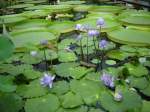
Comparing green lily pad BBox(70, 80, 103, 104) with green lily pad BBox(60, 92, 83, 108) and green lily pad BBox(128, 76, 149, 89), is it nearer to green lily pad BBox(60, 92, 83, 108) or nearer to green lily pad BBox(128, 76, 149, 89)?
green lily pad BBox(60, 92, 83, 108)

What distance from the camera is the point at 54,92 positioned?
1815 millimetres

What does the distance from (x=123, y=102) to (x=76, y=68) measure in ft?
2.13

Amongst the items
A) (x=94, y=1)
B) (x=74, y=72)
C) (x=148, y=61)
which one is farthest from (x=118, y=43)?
(x=94, y=1)

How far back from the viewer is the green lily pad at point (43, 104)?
1.62 meters

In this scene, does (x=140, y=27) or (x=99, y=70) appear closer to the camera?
(x=99, y=70)

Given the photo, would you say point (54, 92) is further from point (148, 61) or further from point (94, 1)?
point (94, 1)

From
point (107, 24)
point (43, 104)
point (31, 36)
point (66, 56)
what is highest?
point (107, 24)

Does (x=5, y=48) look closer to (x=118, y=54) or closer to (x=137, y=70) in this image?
(x=137, y=70)

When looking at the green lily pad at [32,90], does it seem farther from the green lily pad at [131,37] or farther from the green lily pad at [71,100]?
the green lily pad at [131,37]

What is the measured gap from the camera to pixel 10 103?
1639 millimetres

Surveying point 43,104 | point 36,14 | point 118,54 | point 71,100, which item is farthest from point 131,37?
point 36,14

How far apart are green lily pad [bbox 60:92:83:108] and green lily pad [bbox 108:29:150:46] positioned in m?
1.15

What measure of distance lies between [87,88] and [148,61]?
72 centimetres

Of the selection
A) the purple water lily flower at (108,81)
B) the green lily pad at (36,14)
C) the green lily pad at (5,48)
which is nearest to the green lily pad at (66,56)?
the purple water lily flower at (108,81)
